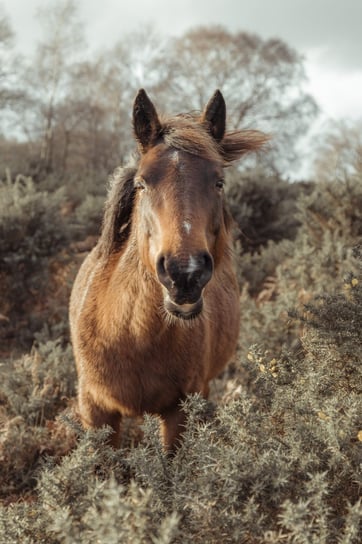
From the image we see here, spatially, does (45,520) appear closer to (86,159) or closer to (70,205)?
(70,205)

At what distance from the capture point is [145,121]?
261 centimetres

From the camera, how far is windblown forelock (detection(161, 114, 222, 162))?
241 cm

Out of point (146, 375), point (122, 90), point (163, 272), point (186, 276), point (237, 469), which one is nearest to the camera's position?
point (237, 469)

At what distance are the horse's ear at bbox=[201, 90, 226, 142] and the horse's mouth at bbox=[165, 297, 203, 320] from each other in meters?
1.17

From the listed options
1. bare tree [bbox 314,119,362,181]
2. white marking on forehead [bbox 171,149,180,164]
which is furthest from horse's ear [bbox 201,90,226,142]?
bare tree [bbox 314,119,362,181]

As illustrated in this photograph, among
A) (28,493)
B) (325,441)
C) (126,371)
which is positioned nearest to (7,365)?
(28,493)

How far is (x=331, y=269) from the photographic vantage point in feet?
20.3

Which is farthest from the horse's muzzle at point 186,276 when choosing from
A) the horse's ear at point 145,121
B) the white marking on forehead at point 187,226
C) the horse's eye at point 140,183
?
the horse's ear at point 145,121

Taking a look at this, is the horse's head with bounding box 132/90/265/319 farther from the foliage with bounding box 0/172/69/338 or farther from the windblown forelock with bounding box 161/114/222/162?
the foliage with bounding box 0/172/69/338

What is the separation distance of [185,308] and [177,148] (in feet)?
2.83

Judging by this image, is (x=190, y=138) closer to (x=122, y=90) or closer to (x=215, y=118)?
(x=215, y=118)

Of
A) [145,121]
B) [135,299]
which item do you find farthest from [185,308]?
[145,121]

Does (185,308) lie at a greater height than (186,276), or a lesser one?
lesser

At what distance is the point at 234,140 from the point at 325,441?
1.85 metres
